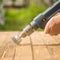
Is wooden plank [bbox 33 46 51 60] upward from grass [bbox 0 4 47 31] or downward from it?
upward

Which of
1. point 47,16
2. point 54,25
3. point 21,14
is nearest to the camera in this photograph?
point 54,25

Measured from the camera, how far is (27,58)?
0.83 m

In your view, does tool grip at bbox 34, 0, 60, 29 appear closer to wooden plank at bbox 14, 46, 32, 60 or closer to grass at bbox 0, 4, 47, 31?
wooden plank at bbox 14, 46, 32, 60

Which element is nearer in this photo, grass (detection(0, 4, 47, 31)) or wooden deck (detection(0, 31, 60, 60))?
wooden deck (detection(0, 31, 60, 60))

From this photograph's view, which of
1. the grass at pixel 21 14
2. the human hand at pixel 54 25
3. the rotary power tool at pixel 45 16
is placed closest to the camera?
the human hand at pixel 54 25

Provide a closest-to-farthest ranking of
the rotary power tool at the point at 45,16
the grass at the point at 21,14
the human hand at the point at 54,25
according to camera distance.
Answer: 1. the human hand at the point at 54,25
2. the rotary power tool at the point at 45,16
3. the grass at the point at 21,14

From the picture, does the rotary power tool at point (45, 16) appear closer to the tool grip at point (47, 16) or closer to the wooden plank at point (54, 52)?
the tool grip at point (47, 16)

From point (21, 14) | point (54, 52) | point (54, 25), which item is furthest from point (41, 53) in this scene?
point (21, 14)

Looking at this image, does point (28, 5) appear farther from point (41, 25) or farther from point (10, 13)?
point (41, 25)

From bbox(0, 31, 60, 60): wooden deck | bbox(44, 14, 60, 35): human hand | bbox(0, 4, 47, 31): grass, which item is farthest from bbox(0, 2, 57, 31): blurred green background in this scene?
bbox(44, 14, 60, 35): human hand

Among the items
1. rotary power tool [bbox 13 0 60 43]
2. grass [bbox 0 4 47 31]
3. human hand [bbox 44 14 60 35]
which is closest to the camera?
human hand [bbox 44 14 60 35]

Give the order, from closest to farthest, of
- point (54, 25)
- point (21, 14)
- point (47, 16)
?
point (54, 25), point (47, 16), point (21, 14)

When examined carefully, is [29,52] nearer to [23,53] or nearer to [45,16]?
[23,53]

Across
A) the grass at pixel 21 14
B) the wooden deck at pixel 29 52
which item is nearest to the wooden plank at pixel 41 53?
the wooden deck at pixel 29 52
